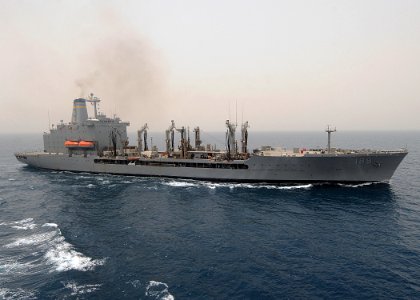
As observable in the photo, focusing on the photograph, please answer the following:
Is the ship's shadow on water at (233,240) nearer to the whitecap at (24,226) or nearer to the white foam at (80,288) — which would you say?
the white foam at (80,288)

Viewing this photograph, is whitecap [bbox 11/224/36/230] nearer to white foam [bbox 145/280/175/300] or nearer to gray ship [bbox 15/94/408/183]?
white foam [bbox 145/280/175/300]

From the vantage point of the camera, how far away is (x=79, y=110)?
62156 millimetres

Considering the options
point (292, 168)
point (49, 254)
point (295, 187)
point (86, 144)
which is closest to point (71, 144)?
point (86, 144)

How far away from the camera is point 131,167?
181ft

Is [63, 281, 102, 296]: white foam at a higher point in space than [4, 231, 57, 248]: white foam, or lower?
lower

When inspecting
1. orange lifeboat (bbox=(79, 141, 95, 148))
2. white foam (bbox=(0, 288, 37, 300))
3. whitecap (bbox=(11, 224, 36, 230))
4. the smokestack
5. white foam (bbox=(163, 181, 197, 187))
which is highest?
the smokestack

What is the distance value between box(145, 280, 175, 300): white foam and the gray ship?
97.6 feet

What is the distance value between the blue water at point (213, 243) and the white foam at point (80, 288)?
3.0 inches

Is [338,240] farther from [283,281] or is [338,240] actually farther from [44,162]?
[44,162]

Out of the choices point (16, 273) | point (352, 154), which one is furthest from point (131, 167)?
point (352, 154)

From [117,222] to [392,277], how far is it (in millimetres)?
25631

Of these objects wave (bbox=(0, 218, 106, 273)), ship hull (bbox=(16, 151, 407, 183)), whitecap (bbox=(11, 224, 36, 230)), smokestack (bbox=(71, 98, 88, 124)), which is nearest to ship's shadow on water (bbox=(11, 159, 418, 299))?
wave (bbox=(0, 218, 106, 273))

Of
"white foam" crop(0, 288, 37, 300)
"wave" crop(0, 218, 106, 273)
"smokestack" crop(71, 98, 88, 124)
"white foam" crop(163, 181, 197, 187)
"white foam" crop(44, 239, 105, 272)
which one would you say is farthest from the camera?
"smokestack" crop(71, 98, 88, 124)

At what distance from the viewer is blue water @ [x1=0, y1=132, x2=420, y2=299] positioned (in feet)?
62.9
